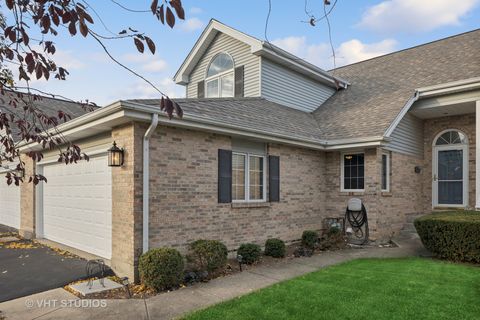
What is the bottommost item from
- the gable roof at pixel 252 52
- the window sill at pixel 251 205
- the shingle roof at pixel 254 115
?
the window sill at pixel 251 205

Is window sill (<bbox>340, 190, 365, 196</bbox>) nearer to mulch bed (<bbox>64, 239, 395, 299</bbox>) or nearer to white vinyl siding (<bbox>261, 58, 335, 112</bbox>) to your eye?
mulch bed (<bbox>64, 239, 395, 299</bbox>)

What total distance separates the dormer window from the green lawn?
854 cm

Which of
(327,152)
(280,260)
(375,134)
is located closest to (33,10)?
(280,260)

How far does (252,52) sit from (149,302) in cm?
917

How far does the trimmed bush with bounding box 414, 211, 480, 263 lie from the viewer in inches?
308

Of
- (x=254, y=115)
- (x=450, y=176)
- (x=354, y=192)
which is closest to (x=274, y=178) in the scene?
(x=254, y=115)

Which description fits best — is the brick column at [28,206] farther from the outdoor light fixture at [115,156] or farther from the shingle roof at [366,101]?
the shingle roof at [366,101]

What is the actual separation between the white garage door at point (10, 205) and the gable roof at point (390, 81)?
456 inches

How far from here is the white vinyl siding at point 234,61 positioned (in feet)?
40.8

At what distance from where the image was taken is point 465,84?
34.0 feet

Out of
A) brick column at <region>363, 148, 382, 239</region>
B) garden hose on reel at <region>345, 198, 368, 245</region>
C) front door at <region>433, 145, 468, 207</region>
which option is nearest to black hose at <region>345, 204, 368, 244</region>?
garden hose on reel at <region>345, 198, 368, 245</region>

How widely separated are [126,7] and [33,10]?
0.83m

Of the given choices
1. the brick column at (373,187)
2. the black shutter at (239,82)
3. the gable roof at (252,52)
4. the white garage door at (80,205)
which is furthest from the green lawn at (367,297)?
the black shutter at (239,82)

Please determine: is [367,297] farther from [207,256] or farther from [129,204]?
[129,204]
